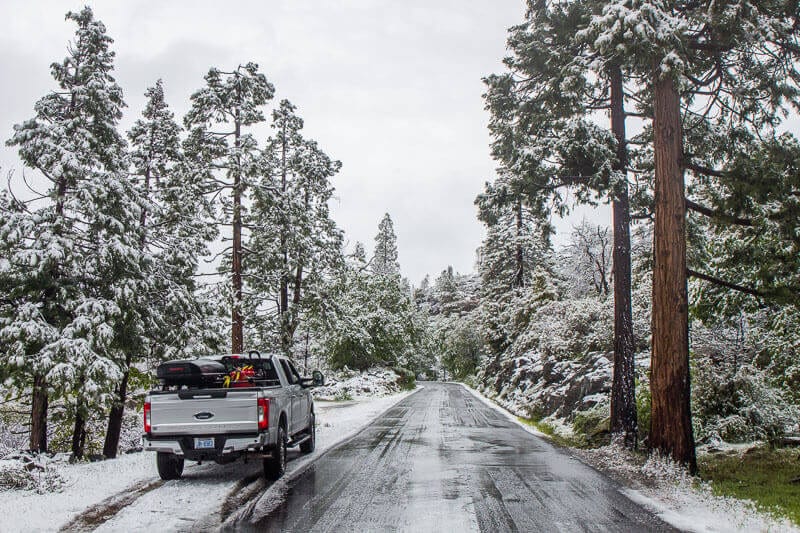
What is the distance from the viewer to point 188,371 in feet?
29.7

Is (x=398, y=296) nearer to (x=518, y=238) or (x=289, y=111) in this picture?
(x=518, y=238)

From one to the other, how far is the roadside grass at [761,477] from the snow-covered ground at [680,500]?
30 centimetres

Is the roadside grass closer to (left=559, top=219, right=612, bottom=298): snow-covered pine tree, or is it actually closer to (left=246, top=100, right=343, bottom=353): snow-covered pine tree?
(left=246, top=100, right=343, bottom=353): snow-covered pine tree

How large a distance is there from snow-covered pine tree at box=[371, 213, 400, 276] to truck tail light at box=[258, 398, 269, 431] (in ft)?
199

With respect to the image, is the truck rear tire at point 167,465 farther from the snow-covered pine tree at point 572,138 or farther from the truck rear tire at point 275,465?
the snow-covered pine tree at point 572,138

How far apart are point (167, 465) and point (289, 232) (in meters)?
15.8

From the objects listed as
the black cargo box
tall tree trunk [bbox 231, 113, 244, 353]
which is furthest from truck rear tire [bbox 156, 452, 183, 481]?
tall tree trunk [bbox 231, 113, 244, 353]

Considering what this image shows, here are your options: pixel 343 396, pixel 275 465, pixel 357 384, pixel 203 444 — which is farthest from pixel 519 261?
pixel 203 444

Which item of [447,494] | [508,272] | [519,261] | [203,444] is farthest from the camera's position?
[508,272]

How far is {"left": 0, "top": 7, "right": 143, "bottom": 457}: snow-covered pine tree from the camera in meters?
12.4

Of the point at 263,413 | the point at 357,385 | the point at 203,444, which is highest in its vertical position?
the point at 263,413

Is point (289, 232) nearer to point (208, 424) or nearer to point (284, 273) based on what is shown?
point (284, 273)

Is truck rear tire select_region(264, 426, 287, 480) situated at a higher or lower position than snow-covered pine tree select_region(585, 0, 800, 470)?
lower

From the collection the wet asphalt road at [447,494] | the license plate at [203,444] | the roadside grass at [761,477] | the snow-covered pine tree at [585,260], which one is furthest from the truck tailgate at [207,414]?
the snow-covered pine tree at [585,260]
